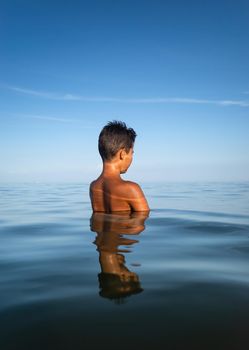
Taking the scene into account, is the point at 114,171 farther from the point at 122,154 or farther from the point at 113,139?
the point at 113,139

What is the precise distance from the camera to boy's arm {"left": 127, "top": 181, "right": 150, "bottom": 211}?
4.57 meters

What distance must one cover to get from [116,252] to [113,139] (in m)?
2.89

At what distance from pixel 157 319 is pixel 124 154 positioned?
3.99 meters

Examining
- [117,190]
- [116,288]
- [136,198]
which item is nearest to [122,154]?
[117,190]

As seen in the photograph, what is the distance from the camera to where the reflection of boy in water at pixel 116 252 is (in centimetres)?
170

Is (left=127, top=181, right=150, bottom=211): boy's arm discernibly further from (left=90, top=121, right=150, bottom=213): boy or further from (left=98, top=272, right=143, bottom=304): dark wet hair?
(left=98, top=272, right=143, bottom=304): dark wet hair

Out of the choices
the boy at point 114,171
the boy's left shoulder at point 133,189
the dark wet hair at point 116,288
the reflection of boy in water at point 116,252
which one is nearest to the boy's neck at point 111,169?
the boy at point 114,171

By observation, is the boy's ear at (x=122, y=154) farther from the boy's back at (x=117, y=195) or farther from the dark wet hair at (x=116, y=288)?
the dark wet hair at (x=116, y=288)

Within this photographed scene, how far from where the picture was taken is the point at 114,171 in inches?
202

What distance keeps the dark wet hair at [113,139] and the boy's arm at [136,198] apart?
31.8 inches

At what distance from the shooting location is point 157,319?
1.34 meters

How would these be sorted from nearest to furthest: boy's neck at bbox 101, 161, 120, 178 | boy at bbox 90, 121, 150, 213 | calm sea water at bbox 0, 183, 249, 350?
calm sea water at bbox 0, 183, 249, 350 < boy at bbox 90, 121, 150, 213 < boy's neck at bbox 101, 161, 120, 178

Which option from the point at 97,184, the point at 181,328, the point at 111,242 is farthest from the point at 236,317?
the point at 97,184

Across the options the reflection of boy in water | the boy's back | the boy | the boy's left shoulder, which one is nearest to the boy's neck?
the boy
